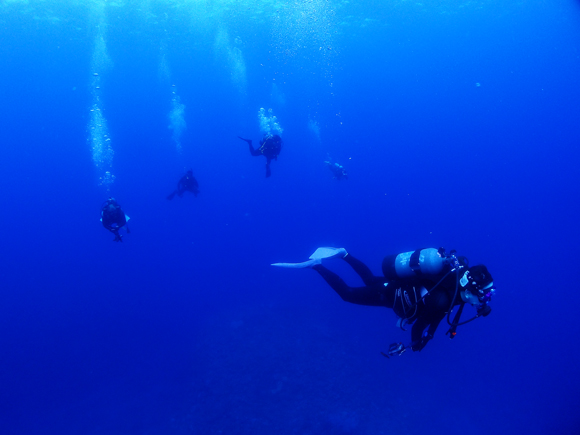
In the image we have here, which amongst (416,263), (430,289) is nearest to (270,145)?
(416,263)

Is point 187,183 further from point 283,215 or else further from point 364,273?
point 283,215

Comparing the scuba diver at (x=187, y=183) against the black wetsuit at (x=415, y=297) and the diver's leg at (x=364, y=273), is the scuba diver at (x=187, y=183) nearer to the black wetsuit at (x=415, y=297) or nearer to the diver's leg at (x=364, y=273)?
the diver's leg at (x=364, y=273)

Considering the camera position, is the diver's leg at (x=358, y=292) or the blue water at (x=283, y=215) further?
the blue water at (x=283, y=215)

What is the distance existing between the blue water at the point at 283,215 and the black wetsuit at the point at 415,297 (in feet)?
25.1

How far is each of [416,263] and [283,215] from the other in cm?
3290

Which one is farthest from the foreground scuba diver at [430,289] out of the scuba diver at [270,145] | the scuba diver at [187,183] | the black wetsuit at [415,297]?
the scuba diver at [187,183]

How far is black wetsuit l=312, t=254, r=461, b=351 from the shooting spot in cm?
374

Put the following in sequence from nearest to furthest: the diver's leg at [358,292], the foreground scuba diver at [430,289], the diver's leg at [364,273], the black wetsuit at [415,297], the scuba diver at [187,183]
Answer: the foreground scuba diver at [430,289] → the black wetsuit at [415,297] → the diver's leg at [358,292] → the diver's leg at [364,273] → the scuba diver at [187,183]

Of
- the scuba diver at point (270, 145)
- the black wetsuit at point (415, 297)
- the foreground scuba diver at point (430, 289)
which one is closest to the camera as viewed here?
the foreground scuba diver at point (430, 289)

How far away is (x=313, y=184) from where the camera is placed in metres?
42.8

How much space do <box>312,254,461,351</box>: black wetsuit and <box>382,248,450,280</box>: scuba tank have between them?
147 mm

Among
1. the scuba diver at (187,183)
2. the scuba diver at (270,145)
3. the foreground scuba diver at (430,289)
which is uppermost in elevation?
the scuba diver at (187,183)

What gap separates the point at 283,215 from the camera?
36.8 meters

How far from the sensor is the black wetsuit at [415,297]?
12.3ft
